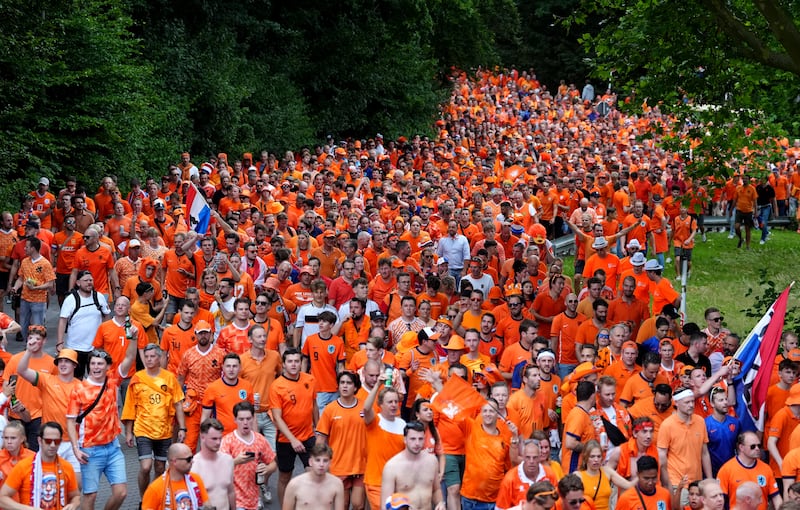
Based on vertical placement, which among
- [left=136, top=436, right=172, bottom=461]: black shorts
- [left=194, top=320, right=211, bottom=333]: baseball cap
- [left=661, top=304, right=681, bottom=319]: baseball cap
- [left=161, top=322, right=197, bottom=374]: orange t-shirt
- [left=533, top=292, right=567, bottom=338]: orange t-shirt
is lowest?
[left=136, top=436, right=172, bottom=461]: black shorts

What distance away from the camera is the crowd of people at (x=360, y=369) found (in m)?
10.6

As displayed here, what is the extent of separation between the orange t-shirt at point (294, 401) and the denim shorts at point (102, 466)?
1.54m

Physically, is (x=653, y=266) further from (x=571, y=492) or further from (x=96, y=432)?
(x=96, y=432)

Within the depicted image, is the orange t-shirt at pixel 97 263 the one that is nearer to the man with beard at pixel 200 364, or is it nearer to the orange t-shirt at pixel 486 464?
the man with beard at pixel 200 364

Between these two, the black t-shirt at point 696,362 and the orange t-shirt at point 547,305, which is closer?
the black t-shirt at point 696,362

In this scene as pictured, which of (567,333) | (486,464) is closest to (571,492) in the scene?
(486,464)

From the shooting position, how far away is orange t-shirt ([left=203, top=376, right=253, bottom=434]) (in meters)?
12.2

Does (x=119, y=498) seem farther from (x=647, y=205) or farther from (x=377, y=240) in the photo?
(x=647, y=205)

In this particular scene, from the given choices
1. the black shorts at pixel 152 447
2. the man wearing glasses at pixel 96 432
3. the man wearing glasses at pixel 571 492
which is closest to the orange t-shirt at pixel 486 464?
the man wearing glasses at pixel 571 492

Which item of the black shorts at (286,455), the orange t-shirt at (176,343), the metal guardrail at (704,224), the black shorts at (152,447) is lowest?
the metal guardrail at (704,224)

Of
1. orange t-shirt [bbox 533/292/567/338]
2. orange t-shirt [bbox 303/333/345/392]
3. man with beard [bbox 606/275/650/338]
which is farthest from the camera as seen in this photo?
orange t-shirt [bbox 533/292/567/338]

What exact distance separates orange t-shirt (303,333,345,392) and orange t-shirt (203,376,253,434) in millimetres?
1776

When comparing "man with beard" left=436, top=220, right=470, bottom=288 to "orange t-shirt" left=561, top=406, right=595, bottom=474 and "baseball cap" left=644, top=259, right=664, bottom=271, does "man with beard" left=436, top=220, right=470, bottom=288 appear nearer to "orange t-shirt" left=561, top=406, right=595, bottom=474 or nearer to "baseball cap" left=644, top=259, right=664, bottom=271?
"baseball cap" left=644, top=259, right=664, bottom=271

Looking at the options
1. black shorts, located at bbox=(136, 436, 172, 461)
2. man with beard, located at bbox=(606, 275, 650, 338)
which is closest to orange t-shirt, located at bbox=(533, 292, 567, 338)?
man with beard, located at bbox=(606, 275, 650, 338)
